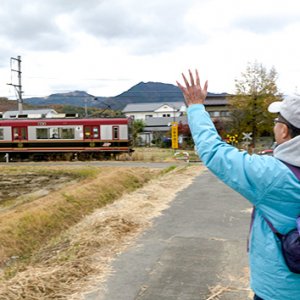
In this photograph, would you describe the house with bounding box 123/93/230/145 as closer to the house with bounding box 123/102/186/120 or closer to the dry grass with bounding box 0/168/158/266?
the house with bounding box 123/102/186/120

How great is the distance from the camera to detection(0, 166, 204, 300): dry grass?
357 cm

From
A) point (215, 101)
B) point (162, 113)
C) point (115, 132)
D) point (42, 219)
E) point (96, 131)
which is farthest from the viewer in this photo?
point (162, 113)

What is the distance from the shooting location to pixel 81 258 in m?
4.36

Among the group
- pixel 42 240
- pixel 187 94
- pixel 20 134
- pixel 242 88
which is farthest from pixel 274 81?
pixel 187 94

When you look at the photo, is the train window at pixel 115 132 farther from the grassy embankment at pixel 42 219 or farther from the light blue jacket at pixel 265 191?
the light blue jacket at pixel 265 191

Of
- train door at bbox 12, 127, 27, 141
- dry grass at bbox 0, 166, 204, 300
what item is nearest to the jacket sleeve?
dry grass at bbox 0, 166, 204, 300

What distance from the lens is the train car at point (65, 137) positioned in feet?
78.0

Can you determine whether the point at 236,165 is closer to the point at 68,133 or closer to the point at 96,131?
the point at 96,131

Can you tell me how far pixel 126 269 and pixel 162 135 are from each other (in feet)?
140

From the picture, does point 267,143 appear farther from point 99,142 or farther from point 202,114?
point 202,114

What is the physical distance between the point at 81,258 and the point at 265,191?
305 centimetres

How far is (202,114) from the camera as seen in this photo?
6.32 ft

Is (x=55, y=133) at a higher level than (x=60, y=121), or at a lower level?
lower

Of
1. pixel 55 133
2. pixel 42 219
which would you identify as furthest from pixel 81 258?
pixel 55 133
